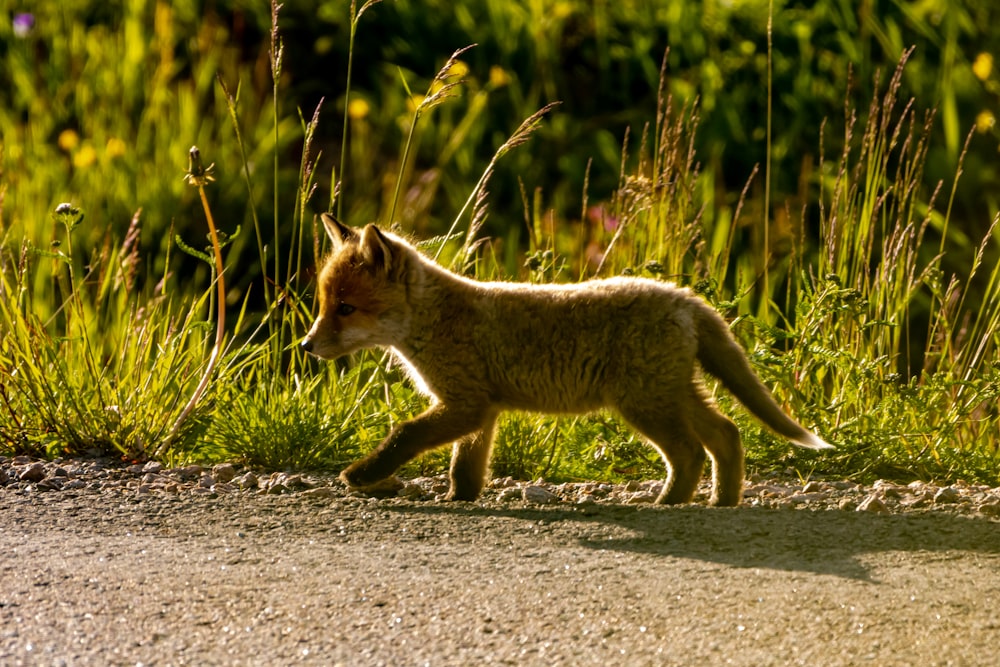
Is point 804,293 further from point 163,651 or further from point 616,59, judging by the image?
point 616,59

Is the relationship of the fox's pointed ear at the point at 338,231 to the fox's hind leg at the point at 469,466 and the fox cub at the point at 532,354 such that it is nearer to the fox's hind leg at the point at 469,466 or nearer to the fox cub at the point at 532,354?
the fox cub at the point at 532,354

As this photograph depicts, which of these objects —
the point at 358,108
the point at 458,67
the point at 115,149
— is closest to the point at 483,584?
the point at 458,67

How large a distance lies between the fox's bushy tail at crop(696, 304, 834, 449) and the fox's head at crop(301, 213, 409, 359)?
1036mm

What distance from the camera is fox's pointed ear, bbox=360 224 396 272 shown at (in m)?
4.95

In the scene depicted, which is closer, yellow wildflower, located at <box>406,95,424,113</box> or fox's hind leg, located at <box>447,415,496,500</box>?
fox's hind leg, located at <box>447,415,496,500</box>

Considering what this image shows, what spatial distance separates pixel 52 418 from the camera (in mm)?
5309

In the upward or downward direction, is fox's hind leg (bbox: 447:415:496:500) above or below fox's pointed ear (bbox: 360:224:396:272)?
below

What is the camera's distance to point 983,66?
8305 mm

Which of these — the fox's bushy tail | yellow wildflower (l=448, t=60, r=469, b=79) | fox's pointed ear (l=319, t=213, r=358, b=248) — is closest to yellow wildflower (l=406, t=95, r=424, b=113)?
yellow wildflower (l=448, t=60, r=469, b=79)

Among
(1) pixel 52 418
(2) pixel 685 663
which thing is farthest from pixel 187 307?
(2) pixel 685 663

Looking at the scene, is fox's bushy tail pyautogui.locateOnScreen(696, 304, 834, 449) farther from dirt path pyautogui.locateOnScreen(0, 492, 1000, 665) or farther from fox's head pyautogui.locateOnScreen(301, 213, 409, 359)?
fox's head pyautogui.locateOnScreen(301, 213, 409, 359)

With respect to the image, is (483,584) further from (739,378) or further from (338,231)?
(338,231)

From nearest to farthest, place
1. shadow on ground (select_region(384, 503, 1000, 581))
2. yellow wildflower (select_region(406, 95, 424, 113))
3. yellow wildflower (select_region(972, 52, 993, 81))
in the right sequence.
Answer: shadow on ground (select_region(384, 503, 1000, 581)), yellow wildflower (select_region(406, 95, 424, 113)), yellow wildflower (select_region(972, 52, 993, 81))

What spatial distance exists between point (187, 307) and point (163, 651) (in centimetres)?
475
